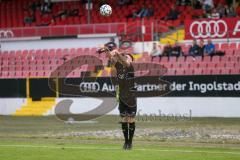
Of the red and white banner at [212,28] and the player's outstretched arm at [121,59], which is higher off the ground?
the red and white banner at [212,28]

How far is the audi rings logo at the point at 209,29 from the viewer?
104 ft

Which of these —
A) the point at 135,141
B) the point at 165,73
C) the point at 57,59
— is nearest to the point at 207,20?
the point at 165,73

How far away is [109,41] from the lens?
35281 millimetres

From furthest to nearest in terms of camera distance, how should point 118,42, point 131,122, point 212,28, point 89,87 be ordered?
1. point 118,42
2. point 212,28
3. point 89,87
4. point 131,122

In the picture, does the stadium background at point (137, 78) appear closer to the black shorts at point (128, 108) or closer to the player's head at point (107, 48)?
the player's head at point (107, 48)

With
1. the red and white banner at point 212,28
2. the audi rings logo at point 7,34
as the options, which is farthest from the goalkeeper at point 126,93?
the audi rings logo at point 7,34

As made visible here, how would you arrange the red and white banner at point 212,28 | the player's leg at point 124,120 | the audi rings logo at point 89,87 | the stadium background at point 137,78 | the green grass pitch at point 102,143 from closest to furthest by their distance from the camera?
the green grass pitch at point 102,143, the player's leg at point 124,120, the stadium background at point 137,78, the audi rings logo at point 89,87, the red and white banner at point 212,28

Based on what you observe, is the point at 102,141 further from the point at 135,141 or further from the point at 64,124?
the point at 64,124

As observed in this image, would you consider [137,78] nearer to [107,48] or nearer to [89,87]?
A: [89,87]

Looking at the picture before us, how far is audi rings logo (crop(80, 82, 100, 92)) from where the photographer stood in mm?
29781

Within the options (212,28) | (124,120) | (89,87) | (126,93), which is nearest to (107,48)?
A: (126,93)

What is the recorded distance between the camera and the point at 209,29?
32062 millimetres

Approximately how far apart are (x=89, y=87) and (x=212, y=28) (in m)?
6.68

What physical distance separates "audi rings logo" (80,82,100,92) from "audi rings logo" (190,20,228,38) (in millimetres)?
5757
